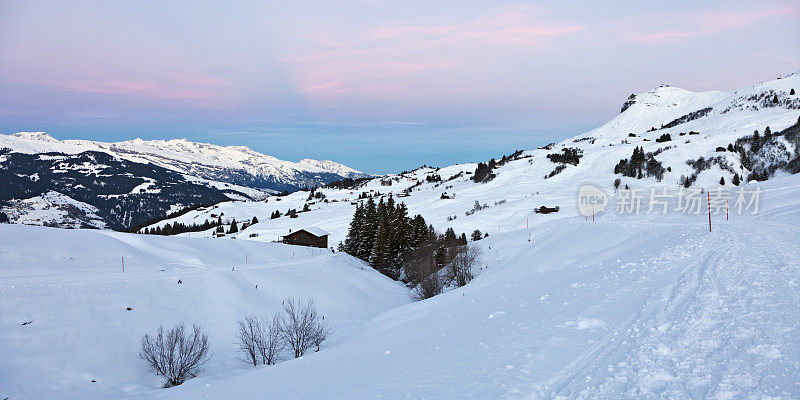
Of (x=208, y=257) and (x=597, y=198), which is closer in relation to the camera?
(x=208, y=257)

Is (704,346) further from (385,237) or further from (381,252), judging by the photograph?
(385,237)

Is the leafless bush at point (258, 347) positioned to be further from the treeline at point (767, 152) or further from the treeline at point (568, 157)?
the treeline at point (568, 157)

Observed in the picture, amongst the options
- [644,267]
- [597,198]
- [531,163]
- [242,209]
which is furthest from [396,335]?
[242,209]

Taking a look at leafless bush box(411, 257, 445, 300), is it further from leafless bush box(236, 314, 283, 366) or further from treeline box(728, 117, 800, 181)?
treeline box(728, 117, 800, 181)

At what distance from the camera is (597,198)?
7569 cm

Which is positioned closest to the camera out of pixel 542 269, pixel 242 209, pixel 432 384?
pixel 432 384

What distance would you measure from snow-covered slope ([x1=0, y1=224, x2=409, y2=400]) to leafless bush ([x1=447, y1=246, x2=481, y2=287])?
6.71 meters

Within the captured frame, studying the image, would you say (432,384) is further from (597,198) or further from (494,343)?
(597,198)

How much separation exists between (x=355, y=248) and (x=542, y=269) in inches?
1706

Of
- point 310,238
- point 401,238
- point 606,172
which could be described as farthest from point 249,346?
point 606,172

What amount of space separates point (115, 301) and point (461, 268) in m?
30.8

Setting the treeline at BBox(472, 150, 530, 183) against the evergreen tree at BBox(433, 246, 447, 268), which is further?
the treeline at BBox(472, 150, 530, 183)

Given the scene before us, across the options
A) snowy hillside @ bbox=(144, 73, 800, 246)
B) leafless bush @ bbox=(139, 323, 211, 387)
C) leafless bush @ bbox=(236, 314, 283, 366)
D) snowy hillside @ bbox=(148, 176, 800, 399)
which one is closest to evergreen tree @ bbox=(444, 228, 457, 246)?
snowy hillside @ bbox=(144, 73, 800, 246)

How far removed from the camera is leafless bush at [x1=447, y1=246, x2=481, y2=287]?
140ft
